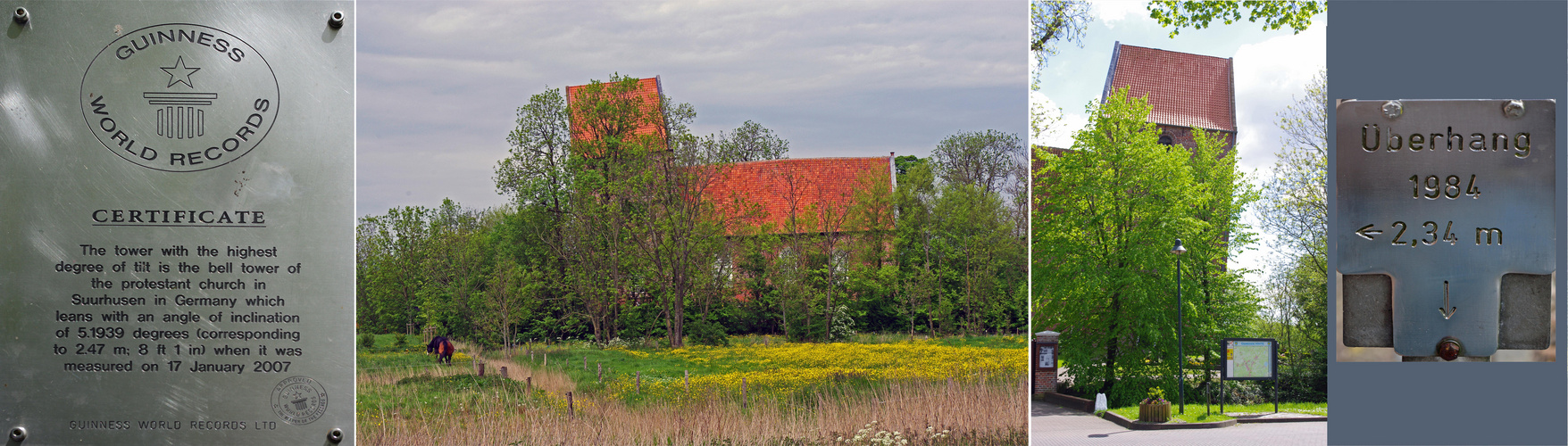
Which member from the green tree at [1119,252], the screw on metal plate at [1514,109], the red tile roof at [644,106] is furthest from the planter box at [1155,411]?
the screw on metal plate at [1514,109]

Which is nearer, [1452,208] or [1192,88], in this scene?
[1452,208]

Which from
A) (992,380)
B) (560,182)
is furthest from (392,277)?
(992,380)

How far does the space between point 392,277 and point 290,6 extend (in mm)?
2332

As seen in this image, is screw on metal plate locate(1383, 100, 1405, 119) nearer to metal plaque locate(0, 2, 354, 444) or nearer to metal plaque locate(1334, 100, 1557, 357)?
metal plaque locate(1334, 100, 1557, 357)

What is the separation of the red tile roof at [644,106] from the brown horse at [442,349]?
5.25 feet

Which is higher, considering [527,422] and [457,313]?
[457,313]

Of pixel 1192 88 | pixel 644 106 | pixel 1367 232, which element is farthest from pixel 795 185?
pixel 1192 88

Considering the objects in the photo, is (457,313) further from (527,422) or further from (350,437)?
(350,437)

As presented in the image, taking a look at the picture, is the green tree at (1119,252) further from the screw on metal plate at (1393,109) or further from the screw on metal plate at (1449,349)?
the screw on metal plate at (1393,109)

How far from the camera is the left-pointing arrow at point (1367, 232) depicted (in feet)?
11.7

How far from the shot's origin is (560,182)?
19.7 ft

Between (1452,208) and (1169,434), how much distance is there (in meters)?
15.9

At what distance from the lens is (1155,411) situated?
61.5 ft

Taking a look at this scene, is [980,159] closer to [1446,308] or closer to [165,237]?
[1446,308]
